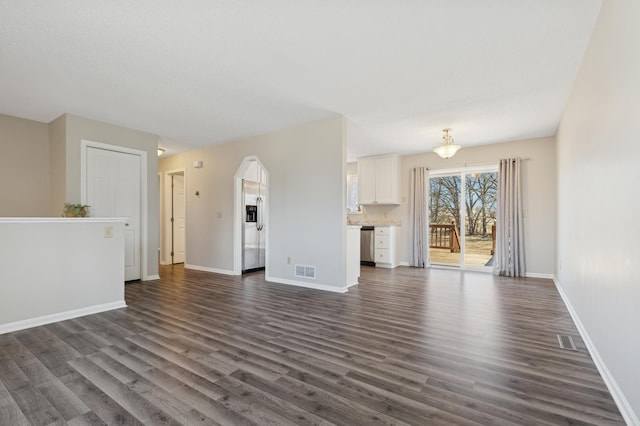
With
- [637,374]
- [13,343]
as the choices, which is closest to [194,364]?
[13,343]

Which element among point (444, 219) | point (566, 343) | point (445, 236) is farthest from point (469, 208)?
point (566, 343)

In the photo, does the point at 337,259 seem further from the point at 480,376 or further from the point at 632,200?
the point at 632,200

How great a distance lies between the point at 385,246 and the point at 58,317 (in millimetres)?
5524

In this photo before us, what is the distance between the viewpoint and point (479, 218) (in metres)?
6.32

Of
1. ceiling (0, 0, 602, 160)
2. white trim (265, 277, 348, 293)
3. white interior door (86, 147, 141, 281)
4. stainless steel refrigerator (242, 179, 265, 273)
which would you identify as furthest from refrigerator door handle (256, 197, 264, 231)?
white interior door (86, 147, 141, 281)

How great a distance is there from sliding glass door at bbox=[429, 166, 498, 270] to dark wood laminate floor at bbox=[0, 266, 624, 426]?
102 inches

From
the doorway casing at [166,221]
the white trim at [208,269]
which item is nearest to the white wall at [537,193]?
the white trim at [208,269]

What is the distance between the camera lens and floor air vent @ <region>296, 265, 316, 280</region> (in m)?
4.67

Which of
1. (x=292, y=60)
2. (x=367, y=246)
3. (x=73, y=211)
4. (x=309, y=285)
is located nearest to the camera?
(x=292, y=60)

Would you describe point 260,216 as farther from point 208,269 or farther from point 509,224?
point 509,224

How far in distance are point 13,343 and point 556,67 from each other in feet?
18.2

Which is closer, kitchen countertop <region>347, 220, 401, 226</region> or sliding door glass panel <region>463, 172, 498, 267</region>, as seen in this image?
sliding door glass panel <region>463, 172, 498, 267</region>

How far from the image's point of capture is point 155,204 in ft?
17.6

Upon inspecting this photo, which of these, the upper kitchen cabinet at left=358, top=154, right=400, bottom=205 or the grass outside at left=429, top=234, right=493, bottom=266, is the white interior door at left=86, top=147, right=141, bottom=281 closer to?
the upper kitchen cabinet at left=358, top=154, right=400, bottom=205
